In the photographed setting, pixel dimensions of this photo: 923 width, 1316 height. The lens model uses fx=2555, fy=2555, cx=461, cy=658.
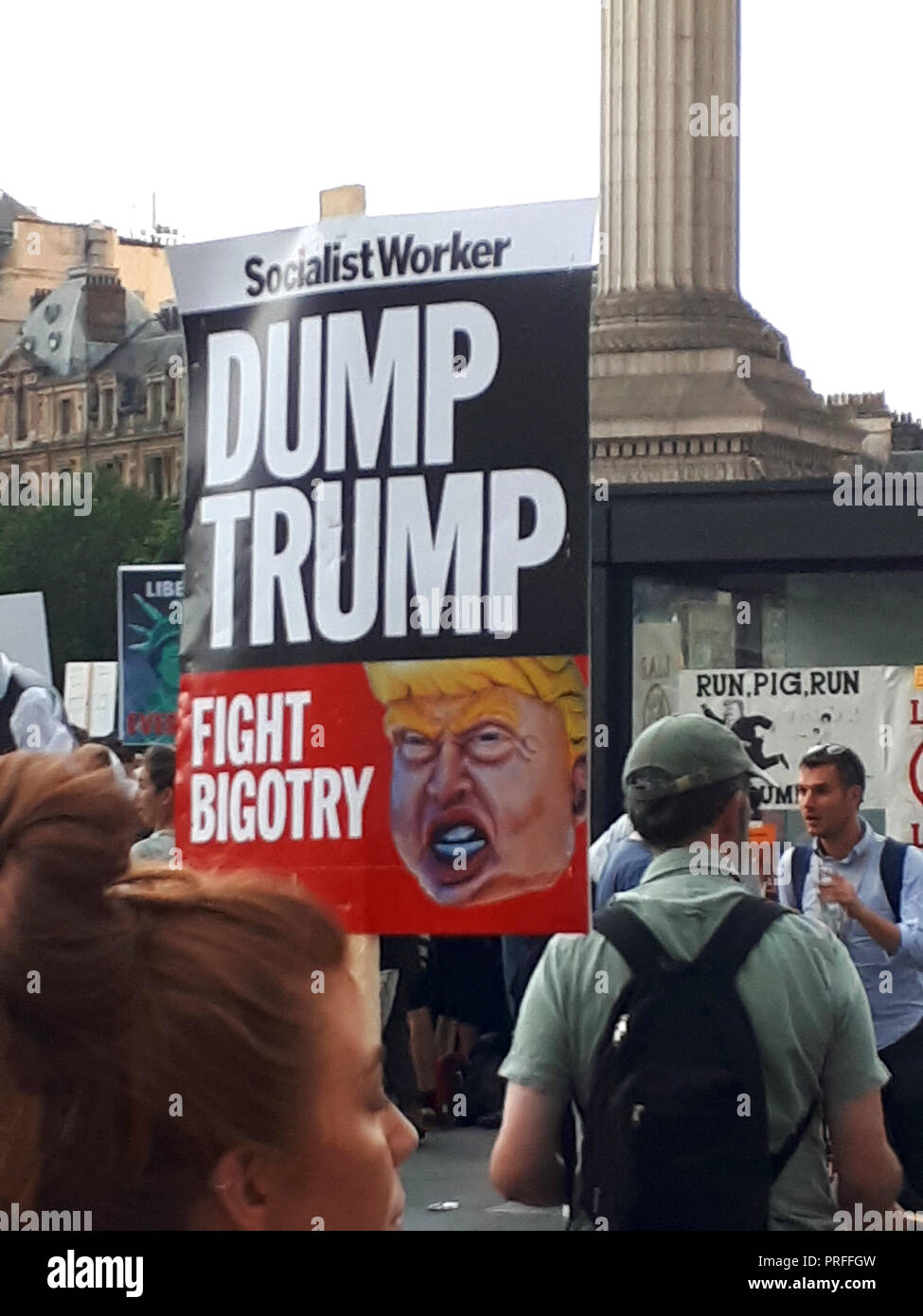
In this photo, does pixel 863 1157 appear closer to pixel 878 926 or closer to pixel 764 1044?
pixel 764 1044

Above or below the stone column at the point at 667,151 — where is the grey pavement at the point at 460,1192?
below

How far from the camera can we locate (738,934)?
318cm

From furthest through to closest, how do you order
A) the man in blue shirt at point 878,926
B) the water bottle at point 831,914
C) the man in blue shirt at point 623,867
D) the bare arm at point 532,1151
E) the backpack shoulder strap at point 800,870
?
the man in blue shirt at point 623,867
the backpack shoulder strap at point 800,870
the water bottle at point 831,914
the man in blue shirt at point 878,926
the bare arm at point 532,1151

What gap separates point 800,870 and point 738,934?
9.82 ft

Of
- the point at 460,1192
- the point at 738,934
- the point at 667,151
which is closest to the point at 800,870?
the point at 460,1192

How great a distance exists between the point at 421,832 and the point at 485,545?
391mm

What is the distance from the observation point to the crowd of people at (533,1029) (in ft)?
4.89

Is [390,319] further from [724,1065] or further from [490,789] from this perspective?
[724,1065]

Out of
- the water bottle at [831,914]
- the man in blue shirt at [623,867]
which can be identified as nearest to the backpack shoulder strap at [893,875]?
the water bottle at [831,914]

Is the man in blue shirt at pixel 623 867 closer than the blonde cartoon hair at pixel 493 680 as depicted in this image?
No

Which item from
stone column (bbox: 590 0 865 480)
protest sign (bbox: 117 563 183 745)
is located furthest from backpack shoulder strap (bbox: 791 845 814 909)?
stone column (bbox: 590 0 865 480)

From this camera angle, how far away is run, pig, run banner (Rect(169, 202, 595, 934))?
3.39 m

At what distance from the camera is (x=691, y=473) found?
27.6m

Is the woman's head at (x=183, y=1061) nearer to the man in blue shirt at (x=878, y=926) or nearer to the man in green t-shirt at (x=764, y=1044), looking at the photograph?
the man in green t-shirt at (x=764, y=1044)
